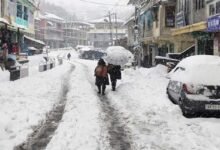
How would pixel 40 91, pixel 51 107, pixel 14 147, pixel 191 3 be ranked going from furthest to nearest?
pixel 191 3, pixel 40 91, pixel 51 107, pixel 14 147

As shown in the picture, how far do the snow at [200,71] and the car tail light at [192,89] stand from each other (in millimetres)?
149

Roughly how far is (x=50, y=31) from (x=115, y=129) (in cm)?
10048

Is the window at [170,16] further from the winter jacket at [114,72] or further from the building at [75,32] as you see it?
the building at [75,32]

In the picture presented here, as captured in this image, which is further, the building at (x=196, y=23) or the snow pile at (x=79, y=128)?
the building at (x=196, y=23)

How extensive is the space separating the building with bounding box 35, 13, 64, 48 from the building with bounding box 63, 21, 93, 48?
2938 millimetres

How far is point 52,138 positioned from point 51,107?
477 cm

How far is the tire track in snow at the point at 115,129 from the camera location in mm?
8715

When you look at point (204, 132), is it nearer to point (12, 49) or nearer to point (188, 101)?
point (188, 101)

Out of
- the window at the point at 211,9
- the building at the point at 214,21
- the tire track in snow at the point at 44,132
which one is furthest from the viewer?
the window at the point at 211,9

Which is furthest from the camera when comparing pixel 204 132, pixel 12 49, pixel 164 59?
pixel 12 49

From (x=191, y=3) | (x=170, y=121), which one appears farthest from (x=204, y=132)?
(x=191, y=3)

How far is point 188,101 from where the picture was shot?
1151 centimetres

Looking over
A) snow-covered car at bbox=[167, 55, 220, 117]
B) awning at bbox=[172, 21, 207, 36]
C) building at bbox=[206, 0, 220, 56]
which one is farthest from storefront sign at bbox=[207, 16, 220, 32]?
snow-covered car at bbox=[167, 55, 220, 117]

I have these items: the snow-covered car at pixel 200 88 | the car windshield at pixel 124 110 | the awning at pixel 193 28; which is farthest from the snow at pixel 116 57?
the snow-covered car at pixel 200 88
